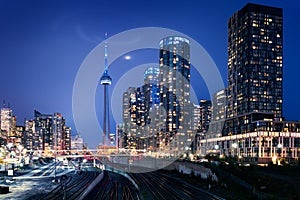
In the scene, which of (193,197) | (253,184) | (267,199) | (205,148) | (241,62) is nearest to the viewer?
(267,199)

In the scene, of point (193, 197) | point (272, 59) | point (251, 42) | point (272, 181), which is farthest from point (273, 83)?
point (193, 197)

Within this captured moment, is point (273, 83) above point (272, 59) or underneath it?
underneath

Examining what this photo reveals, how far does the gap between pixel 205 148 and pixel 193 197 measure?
133815mm

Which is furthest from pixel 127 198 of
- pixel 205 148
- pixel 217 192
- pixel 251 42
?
pixel 251 42

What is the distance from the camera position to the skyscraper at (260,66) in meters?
189

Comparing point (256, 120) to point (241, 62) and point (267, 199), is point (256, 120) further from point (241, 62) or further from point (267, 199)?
point (267, 199)

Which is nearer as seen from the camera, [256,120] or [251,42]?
[256,120]

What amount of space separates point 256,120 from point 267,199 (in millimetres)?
99015

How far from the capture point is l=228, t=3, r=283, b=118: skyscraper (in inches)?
A: 7456

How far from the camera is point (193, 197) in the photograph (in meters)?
54.1

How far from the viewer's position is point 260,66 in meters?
192

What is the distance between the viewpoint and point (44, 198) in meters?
55.2

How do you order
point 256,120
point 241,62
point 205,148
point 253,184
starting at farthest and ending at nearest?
1. point 241,62
2. point 205,148
3. point 256,120
4. point 253,184

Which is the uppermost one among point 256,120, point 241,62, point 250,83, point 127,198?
point 241,62
